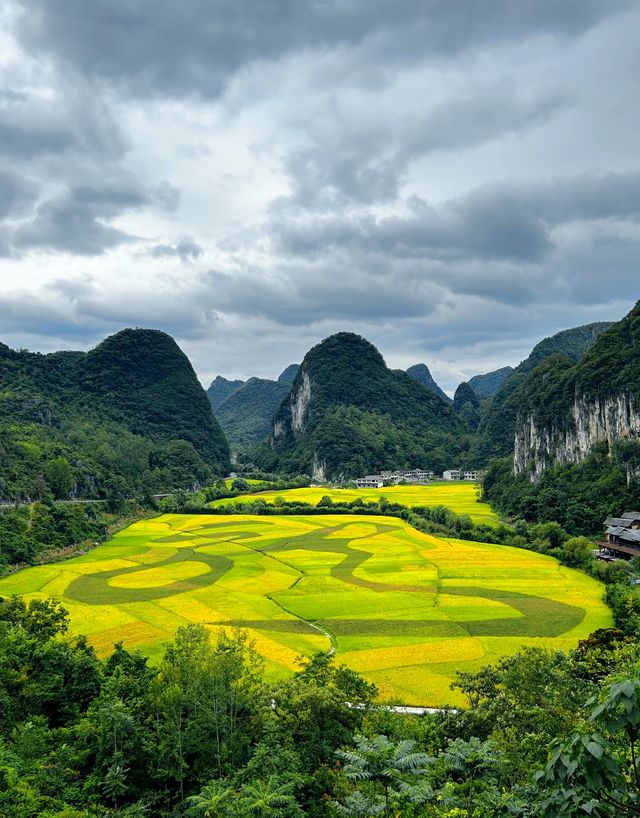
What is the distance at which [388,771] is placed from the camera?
10016 mm

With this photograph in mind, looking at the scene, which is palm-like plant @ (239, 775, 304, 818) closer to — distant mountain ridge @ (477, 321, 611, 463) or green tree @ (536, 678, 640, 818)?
green tree @ (536, 678, 640, 818)

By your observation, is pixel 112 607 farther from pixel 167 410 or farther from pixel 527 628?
pixel 167 410

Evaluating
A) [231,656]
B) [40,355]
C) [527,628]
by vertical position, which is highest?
[40,355]

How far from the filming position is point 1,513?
53375 millimetres

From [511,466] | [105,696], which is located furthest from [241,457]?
[105,696]

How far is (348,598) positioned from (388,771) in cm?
2637

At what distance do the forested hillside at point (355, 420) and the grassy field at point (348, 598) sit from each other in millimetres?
68873

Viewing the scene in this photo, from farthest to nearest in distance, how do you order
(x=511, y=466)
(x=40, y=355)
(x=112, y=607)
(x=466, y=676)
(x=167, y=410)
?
(x=167, y=410) → (x=40, y=355) → (x=511, y=466) → (x=112, y=607) → (x=466, y=676)

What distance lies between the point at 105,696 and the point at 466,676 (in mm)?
11716

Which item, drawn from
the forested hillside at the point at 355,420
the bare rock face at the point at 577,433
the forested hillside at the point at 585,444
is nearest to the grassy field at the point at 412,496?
the forested hillside at the point at 585,444

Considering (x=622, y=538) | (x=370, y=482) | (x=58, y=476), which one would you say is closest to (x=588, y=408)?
(x=622, y=538)

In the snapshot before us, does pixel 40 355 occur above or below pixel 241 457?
above

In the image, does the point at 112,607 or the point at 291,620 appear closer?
the point at 291,620

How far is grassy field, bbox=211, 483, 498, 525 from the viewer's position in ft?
255
